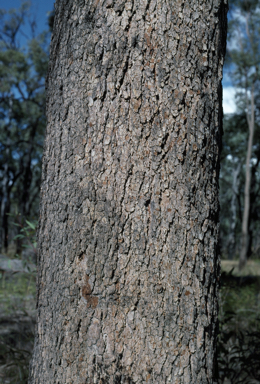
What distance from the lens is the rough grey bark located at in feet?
3.97

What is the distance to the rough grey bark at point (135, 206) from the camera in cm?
121

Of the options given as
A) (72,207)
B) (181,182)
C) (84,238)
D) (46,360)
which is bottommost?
(46,360)

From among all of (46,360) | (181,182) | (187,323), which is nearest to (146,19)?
(181,182)

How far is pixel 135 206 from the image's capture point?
4.05 ft

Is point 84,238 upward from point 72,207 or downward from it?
downward

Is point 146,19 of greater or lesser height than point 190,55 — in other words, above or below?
above

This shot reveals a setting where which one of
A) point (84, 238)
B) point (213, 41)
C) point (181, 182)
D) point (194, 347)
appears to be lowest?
point (194, 347)

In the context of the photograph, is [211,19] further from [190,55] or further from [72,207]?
[72,207]

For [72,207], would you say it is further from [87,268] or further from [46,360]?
[46,360]

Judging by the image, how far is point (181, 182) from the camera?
49.6 inches

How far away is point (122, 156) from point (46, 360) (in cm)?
87

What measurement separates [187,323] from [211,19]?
47.5 inches

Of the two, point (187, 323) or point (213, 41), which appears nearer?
point (187, 323)

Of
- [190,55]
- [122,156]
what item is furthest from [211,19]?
[122,156]
